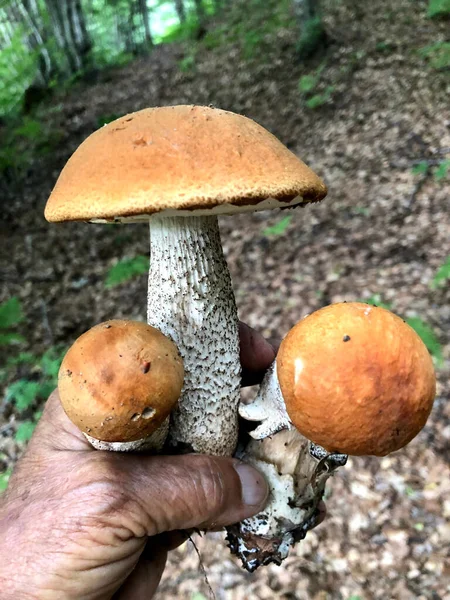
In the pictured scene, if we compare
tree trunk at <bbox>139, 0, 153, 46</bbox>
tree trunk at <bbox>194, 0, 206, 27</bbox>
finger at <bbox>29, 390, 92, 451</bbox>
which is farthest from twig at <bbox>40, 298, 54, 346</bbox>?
tree trunk at <bbox>139, 0, 153, 46</bbox>

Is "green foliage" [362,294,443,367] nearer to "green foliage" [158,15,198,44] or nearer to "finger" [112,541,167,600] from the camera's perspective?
"finger" [112,541,167,600]

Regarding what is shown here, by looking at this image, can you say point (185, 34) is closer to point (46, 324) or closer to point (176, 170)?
point (46, 324)

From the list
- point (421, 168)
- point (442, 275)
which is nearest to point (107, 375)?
point (442, 275)

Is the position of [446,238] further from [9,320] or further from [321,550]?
[9,320]

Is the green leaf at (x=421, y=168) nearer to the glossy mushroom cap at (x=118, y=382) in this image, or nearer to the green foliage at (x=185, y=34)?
the glossy mushroom cap at (x=118, y=382)

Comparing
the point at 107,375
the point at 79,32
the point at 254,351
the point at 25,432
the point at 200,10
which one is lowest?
the point at 25,432

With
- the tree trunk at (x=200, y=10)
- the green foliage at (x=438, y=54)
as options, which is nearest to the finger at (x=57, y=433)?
the green foliage at (x=438, y=54)
